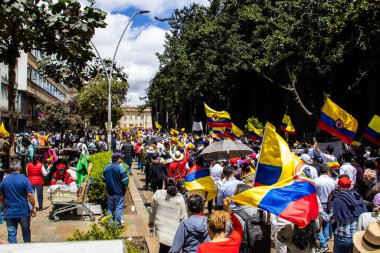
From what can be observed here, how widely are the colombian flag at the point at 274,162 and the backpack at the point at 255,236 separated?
→ 0.52m

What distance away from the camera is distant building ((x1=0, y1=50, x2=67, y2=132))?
133 ft

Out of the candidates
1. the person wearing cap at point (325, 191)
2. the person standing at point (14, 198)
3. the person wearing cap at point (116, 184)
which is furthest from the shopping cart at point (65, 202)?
the person wearing cap at point (325, 191)

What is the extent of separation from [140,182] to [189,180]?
9638 millimetres

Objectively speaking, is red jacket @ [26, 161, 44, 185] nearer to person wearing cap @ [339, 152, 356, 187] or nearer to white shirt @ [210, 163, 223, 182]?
white shirt @ [210, 163, 223, 182]

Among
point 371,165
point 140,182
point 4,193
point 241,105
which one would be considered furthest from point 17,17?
point 241,105

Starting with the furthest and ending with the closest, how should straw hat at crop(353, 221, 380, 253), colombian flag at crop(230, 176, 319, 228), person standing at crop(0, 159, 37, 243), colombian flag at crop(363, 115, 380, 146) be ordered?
1. colombian flag at crop(363, 115, 380, 146)
2. person standing at crop(0, 159, 37, 243)
3. colombian flag at crop(230, 176, 319, 228)
4. straw hat at crop(353, 221, 380, 253)

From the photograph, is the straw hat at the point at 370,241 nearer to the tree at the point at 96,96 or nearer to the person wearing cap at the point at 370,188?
the person wearing cap at the point at 370,188

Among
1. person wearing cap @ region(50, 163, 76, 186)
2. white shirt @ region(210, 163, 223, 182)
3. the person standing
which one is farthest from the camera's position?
person wearing cap @ region(50, 163, 76, 186)

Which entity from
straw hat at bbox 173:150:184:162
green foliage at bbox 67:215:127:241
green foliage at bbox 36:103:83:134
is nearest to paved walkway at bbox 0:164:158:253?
straw hat at bbox 173:150:184:162

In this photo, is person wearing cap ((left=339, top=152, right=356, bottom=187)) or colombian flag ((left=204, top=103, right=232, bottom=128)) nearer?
person wearing cap ((left=339, top=152, right=356, bottom=187))

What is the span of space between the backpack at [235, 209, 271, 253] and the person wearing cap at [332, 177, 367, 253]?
1171mm

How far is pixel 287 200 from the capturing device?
4875mm

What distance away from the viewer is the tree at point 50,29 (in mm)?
8445

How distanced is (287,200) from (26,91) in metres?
45.3
